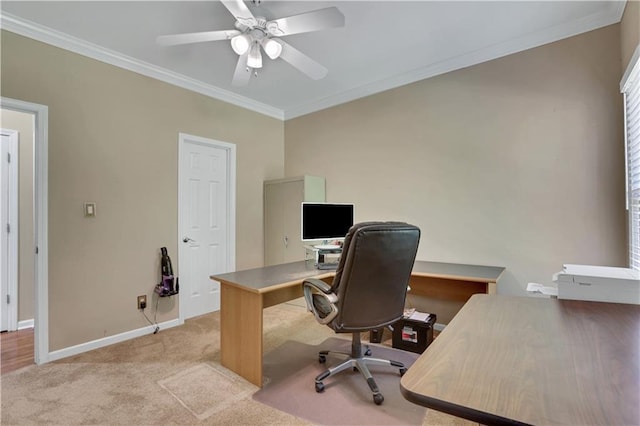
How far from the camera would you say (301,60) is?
7.49 feet

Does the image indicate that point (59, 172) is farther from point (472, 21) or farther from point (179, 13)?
point (472, 21)

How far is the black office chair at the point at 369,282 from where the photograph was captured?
181 cm

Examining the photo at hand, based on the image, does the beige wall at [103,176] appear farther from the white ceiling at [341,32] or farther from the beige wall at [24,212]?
the beige wall at [24,212]

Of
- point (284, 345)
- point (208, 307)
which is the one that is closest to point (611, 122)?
point (284, 345)

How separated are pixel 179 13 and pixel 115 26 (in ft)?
2.00

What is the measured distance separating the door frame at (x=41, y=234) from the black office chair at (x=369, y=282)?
2190mm

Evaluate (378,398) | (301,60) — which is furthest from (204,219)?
(378,398)

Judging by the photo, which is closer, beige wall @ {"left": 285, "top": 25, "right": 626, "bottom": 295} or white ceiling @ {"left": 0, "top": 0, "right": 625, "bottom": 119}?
white ceiling @ {"left": 0, "top": 0, "right": 625, "bottom": 119}

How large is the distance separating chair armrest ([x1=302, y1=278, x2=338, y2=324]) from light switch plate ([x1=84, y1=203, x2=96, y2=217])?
2.08 meters

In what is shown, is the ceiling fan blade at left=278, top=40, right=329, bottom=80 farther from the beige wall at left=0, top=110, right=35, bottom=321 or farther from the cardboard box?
the beige wall at left=0, top=110, right=35, bottom=321

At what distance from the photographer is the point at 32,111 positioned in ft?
8.00

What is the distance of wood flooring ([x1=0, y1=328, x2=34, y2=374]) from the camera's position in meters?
2.43

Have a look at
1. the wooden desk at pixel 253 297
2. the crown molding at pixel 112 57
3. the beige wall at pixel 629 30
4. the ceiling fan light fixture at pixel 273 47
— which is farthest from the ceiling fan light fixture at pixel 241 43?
the beige wall at pixel 629 30

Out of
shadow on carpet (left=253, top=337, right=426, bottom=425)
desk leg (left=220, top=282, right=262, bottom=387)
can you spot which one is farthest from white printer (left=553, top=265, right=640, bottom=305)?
desk leg (left=220, top=282, right=262, bottom=387)
